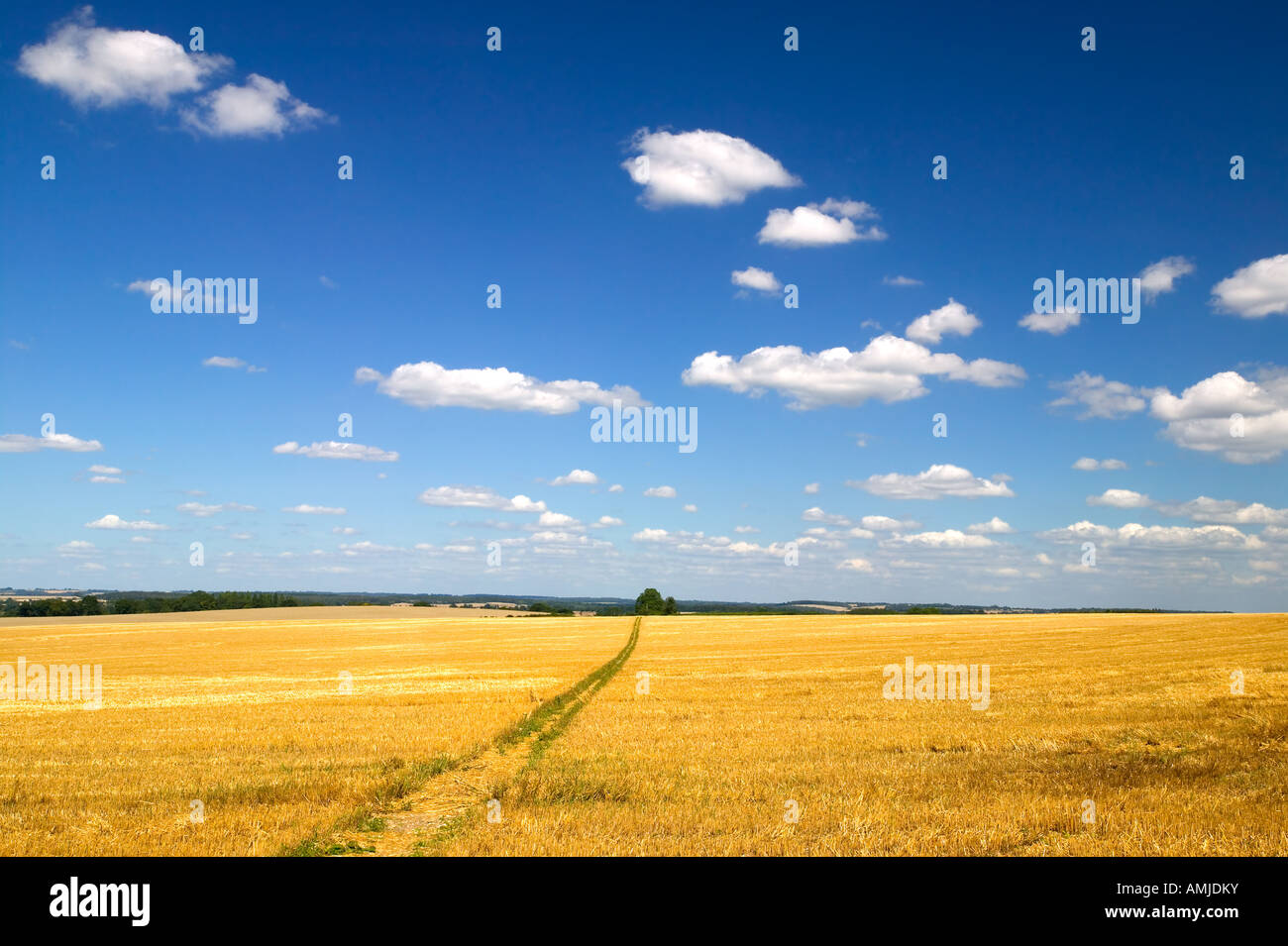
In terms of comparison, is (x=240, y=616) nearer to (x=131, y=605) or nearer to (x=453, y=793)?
(x=131, y=605)

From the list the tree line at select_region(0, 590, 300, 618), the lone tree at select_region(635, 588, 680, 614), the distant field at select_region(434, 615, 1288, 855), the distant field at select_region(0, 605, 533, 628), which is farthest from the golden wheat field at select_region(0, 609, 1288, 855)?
the lone tree at select_region(635, 588, 680, 614)

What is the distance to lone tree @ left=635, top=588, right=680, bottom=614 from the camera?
18400 cm

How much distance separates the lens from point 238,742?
19047 mm

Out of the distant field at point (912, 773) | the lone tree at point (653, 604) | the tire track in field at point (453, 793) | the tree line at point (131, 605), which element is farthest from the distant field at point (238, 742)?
the lone tree at point (653, 604)

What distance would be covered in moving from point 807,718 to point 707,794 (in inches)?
382

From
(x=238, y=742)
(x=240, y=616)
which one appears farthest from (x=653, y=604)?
(x=238, y=742)

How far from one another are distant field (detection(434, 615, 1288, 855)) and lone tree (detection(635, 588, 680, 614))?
15368 cm

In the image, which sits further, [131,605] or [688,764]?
[131,605]

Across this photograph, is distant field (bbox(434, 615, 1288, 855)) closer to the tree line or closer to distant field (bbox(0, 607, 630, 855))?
distant field (bbox(0, 607, 630, 855))

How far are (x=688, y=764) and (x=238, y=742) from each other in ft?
35.2

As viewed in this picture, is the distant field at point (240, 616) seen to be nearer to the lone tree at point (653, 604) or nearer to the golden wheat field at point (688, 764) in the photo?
the lone tree at point (653, 604)

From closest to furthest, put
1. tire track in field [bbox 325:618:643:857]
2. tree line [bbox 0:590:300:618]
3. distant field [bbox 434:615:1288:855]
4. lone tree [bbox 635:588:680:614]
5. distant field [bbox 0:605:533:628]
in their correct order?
1. distant field [bbox 434:615:1288:855]
2. tire track in field [bbox 325:618:643:857]
3. distant field [bbox 0:605:533:628]
4. tree line [bbox 0:590:300:618]
5. lone tree [bbox 635:588:680:614]
